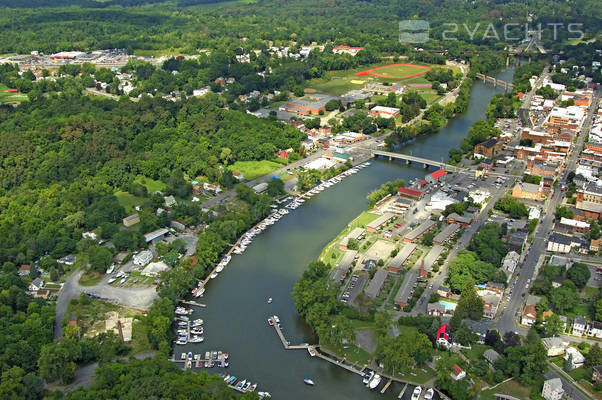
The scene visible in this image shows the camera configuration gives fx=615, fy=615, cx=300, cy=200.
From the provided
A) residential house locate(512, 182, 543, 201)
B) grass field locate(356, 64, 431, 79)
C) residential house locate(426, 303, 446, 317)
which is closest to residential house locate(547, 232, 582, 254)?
residential house locate(512, 182, 543, 201)

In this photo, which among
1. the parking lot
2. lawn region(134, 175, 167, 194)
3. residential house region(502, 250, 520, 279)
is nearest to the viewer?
the parking lot

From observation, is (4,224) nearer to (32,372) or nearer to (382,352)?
(32,372)

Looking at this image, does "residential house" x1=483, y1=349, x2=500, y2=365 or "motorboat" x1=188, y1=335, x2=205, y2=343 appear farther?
"motorboat" x1=188, y1=335, x2=205, y2=343

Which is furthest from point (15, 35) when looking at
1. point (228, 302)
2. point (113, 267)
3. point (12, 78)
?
point (228, 302)

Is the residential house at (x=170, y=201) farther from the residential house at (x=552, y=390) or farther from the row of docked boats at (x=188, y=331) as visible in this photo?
the residential house at (x=552, y=390)

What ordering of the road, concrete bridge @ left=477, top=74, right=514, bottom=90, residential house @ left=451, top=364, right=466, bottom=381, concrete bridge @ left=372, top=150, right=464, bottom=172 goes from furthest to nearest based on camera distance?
concrete bridge @ left=477, top=74, right=514, bottom=90, concrete bridge @ left=372, top=150, right=464, bottom=172, the road, residential house @ left=451, top=364, right=466, bottom=381

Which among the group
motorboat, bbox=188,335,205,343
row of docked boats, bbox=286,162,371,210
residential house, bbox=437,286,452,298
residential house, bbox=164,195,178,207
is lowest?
motorboat, bbox=188,335,205,343

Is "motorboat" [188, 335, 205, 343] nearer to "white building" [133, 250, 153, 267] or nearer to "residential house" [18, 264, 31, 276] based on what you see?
"white building" [133, 250, 153, 267]

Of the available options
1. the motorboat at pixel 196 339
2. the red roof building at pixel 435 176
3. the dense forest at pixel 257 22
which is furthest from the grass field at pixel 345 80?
the motorboat at pixel 196 339
